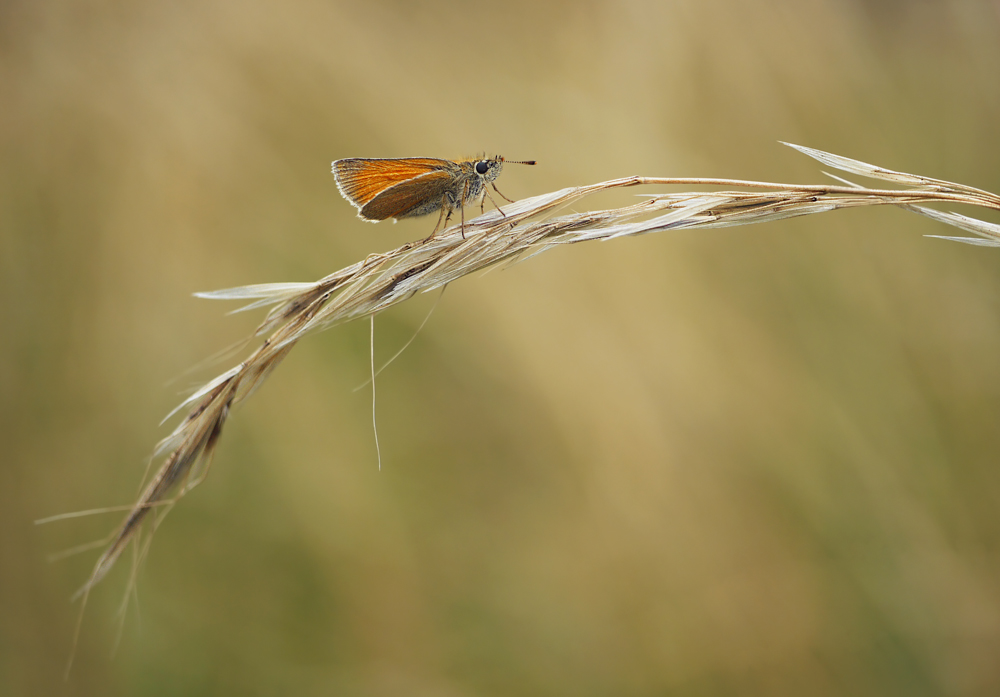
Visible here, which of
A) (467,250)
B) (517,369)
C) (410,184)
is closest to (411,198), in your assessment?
(410,184)

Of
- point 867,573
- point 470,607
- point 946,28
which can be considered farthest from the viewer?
point 946,28

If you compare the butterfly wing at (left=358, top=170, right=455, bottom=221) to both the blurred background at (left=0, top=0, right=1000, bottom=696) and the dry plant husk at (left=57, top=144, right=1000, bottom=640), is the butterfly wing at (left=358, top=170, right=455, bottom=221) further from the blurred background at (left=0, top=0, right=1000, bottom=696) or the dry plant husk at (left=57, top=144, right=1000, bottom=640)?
the blurred background at (left=0, top=0, right=1000, bottom=696)

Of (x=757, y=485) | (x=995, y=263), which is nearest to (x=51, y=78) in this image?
(x=757, y=485)

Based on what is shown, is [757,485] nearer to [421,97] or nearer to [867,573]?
[867,573]

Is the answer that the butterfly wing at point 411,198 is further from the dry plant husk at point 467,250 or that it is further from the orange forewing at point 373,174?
the dry plant husk at point 467,250

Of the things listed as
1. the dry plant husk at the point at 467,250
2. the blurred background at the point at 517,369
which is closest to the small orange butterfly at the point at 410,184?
the dry plant husk at the point at 467,250

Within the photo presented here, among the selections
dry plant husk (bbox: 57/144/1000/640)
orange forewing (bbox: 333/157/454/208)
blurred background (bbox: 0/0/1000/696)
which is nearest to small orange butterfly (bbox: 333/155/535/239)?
orange forewing (bbox: 333/157/454/208)

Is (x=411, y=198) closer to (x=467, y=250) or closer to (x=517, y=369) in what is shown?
(x=467, y=250)
